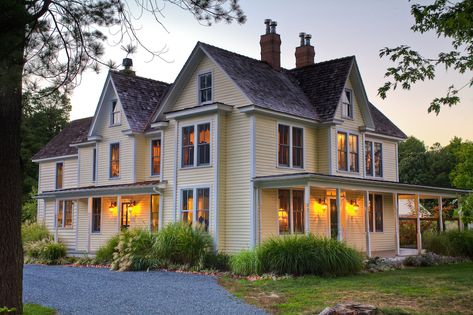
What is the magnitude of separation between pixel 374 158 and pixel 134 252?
1214 cm

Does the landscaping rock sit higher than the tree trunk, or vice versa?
the tree trunk

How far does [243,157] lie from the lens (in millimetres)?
20734

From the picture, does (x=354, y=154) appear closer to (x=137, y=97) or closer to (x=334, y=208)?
(x=334, y=208)

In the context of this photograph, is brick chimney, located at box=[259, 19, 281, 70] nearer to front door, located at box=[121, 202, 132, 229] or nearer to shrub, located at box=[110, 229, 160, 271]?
front door, located at box=[121, 202, 132, 229]

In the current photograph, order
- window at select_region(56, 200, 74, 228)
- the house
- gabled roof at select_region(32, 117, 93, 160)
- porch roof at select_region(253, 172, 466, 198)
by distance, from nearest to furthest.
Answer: porch roof at select_region(253, 172, 466, 198) → the house → window at select_region(56, 200, 74, 228) → gabled roof at select_region(32, 117, 93, 160)

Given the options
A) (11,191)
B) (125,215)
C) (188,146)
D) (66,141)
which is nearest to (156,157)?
(125,215)

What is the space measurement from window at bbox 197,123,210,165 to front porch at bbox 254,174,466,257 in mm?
2567

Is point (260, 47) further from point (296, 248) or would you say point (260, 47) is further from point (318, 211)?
point (296, 248)

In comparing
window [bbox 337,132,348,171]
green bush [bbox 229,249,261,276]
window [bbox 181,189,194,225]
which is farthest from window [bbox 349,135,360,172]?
green bush [bbox 229,249,261,276]

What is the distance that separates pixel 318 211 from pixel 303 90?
18.8 feet

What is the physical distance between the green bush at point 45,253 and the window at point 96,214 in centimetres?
217

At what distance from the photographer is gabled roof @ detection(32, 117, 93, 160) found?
31.7 meters

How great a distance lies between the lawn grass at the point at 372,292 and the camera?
11031 mm

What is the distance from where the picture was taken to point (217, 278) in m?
17.1
